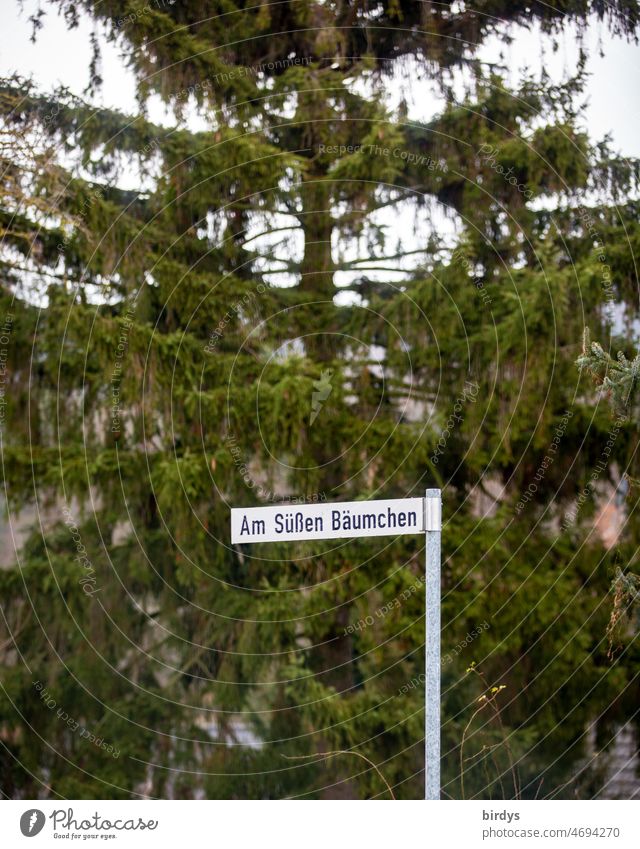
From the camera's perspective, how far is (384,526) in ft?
10.0

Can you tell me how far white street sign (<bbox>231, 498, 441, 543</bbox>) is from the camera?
3.04m

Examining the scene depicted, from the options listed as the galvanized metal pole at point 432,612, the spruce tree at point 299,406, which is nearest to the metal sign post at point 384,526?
the galvanized metal pole at point 432,612

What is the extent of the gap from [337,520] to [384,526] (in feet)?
0.51

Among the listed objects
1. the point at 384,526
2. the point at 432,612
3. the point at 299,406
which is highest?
the point at 299,406

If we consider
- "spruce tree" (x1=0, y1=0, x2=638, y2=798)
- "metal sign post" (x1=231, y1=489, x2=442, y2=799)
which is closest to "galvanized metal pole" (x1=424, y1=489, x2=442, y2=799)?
"metal sign post" (x1=231, y1=489, x2=442, y2=799)

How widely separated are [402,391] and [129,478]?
1626 mm

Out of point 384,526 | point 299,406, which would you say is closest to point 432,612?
point 384,526

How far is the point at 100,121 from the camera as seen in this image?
561cm

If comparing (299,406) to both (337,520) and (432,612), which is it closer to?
(337,520)

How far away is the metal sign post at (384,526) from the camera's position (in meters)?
3.04

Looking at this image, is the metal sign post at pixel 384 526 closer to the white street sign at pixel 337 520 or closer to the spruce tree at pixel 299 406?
the white street sign at pixel 337 520

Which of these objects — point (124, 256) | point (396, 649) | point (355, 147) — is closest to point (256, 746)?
point (396, 649)
